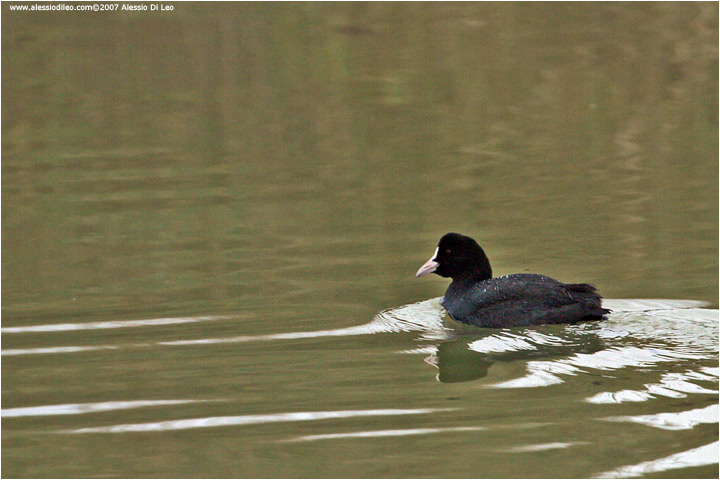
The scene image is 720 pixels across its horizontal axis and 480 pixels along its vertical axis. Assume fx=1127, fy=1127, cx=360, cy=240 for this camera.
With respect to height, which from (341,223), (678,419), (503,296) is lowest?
A: (678,419)

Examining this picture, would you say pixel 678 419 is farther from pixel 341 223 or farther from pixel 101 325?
pixel 341 223

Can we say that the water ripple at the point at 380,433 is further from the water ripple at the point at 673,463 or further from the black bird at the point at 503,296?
the black bird at the point at 503,296

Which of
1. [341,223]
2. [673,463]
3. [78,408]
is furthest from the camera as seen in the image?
[341,223]

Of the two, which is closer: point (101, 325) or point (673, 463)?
point (673, 463)

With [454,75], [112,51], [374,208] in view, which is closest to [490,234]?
[374,208]

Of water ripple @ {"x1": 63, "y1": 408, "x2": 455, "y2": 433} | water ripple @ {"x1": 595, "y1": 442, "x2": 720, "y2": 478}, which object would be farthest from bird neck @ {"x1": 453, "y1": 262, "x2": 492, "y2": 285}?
water ripple @ {"x1": 595, "y1": 442, "x2": 720, "y2": 478}

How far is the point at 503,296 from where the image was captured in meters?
8.76

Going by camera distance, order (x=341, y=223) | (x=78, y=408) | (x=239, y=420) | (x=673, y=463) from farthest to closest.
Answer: (x=341, y=223)
(x=78, y=408)
(x=239, y=420)
(x=673, y=463)

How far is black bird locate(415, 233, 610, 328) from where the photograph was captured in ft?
27.8

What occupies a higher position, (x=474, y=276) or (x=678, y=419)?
(x=474, y=276)

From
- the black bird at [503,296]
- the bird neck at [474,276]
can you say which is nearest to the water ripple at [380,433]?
the black bird at [503,296]

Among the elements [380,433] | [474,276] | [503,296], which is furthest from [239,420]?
[474,276]

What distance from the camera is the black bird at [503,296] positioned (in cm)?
848

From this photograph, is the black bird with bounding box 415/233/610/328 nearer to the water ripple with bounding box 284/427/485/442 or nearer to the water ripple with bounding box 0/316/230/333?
the water ripple with bounding box 0/316/230/333
